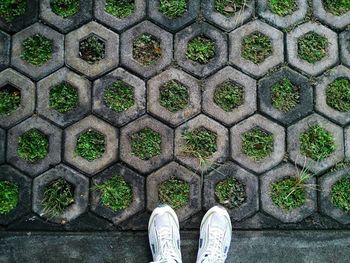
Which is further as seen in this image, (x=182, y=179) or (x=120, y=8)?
(x=120, y=8)

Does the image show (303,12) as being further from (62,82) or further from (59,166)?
(59,166)

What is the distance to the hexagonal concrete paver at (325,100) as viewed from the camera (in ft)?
10.4

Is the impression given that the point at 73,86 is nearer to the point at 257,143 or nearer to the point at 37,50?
the point at 37,50

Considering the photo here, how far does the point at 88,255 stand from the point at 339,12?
83.0 inches

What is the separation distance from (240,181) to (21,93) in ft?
4.60

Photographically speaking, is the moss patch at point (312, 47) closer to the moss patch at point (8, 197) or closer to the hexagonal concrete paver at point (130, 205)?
the hexagonal concrete paver at point (130, 205)

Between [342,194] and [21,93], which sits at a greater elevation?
[21,93]

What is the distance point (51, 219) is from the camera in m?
3.09

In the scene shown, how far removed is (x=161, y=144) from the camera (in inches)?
123

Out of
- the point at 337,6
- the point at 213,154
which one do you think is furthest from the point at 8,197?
the point at 337,6

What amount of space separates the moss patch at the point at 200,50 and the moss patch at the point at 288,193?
33.8 inches

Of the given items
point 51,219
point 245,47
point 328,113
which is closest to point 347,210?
point 328,113

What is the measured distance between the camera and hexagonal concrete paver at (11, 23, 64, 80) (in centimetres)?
317

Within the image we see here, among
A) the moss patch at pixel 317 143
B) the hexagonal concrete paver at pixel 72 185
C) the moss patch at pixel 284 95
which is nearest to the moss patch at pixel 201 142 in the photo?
the moss patch at pixel 284 95
